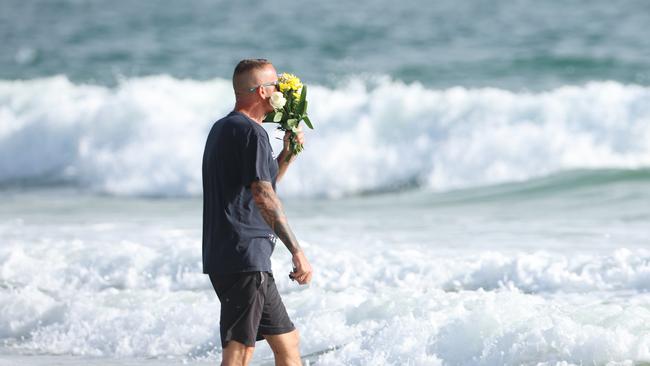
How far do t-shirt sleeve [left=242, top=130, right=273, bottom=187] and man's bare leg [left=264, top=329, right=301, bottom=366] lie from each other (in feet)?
2.37

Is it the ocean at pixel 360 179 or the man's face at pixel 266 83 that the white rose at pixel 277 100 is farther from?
the ocean at pixel 360 179

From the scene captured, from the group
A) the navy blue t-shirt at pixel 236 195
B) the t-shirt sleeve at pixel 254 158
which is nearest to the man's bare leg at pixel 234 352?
the navy blue t-shirt at pixel 236 195

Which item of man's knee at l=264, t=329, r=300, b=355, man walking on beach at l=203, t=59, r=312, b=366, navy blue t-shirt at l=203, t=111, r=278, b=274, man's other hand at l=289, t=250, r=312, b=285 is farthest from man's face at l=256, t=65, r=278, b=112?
man's knee at l=264, t=329, r=300, b=355

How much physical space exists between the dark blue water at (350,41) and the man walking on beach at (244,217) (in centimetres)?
1532

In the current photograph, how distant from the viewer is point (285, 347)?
5137 millimetres

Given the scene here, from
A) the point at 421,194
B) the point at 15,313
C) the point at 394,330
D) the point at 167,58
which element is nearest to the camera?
the point at 394,330

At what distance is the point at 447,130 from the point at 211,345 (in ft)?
32.2

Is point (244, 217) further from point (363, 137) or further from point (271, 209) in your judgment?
point (363, 137)

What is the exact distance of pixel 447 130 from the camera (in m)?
16.6

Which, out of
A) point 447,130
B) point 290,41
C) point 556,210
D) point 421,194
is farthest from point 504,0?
point 556,210

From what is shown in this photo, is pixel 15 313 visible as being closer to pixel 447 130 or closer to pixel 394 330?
pixel 394 330

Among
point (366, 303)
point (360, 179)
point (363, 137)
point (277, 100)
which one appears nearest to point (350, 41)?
point (363, 137)

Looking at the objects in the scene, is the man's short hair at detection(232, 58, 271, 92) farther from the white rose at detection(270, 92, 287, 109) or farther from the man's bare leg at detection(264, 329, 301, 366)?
the man's bare leg at detection(264, 329, 301, 366)

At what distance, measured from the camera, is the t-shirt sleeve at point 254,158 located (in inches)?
189
